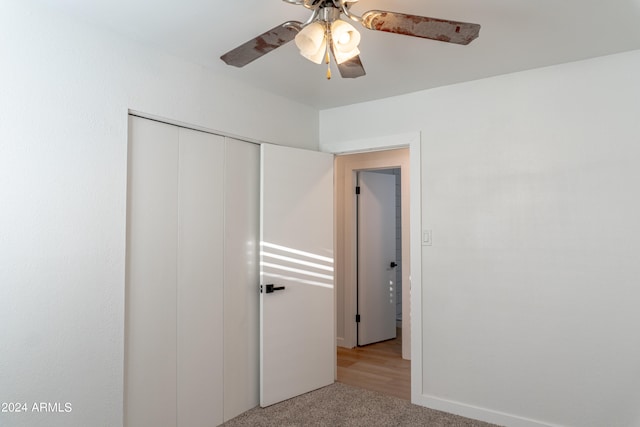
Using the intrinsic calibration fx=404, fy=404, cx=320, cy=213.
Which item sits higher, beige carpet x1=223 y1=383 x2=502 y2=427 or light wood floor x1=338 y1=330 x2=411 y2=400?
beige carpet x1=223 y1=383 x2=502 y2=427

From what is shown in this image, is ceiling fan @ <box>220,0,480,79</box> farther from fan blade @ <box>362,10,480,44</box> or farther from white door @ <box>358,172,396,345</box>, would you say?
white door @ <box>358,172,396,345</box>

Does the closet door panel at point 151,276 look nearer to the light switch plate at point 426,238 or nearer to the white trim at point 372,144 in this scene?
the white trim at point 372,144

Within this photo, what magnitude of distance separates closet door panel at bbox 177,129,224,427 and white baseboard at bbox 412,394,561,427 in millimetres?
1579

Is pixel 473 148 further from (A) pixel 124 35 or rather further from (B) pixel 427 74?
(A) pixel 124 35

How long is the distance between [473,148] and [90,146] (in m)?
2.52

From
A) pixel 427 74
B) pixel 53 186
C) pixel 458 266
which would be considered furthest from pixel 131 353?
pixel 427 74

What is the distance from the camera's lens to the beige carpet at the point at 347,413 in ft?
9.37

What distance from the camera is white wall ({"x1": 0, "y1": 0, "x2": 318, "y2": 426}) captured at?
1854 millimetres

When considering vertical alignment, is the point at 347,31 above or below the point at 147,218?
above

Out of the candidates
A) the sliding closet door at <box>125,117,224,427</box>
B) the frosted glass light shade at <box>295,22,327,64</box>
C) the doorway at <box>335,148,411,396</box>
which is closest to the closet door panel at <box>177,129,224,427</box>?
the sliding closet door at <box>125,117,224,427</box>

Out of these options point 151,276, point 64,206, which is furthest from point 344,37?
point 151,276

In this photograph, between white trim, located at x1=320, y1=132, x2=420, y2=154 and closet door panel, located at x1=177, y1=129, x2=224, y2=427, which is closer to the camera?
closet door panel, located at x1=177, y1=129, x2=224, y2=427

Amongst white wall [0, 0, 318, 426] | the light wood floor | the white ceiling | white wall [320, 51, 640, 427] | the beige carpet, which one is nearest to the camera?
white wall [0, 0, 318, 426]

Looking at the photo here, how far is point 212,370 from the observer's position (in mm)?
2828
